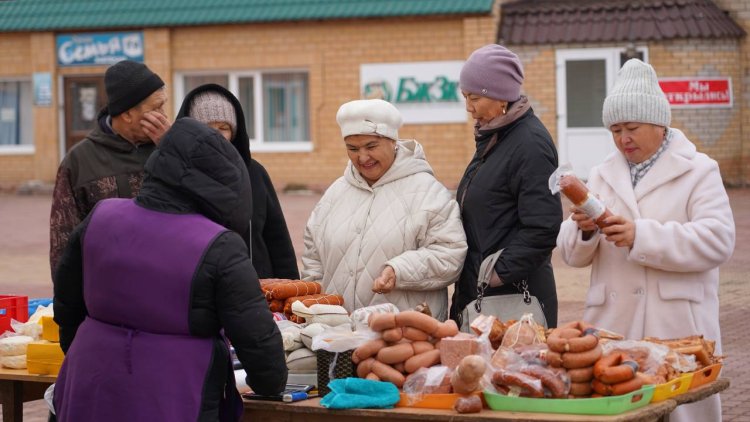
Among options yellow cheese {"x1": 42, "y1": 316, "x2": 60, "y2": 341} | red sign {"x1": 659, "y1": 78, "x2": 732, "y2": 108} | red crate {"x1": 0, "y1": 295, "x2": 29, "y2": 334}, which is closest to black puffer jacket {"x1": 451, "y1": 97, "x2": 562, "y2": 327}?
yellow cheese {"x1": 42, "y1": 316, "x2": 60, "y2": 341}

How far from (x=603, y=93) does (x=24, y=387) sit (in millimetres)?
18277

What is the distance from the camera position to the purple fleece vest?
3906 millimetres

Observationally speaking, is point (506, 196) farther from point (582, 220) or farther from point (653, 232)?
point (653, 232)

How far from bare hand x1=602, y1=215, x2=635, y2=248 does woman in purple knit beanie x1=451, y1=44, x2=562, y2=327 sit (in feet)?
1.63

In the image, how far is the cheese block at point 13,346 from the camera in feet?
16.5

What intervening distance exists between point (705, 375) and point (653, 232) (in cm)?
61

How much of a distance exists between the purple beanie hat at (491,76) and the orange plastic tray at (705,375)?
5.20 feet

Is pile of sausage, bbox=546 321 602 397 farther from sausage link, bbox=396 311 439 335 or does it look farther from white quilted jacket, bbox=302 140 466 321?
white quilted jacket, bbox=302 140 466 321

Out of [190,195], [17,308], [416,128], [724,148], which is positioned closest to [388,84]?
[416,128]

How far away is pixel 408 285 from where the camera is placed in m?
5.14

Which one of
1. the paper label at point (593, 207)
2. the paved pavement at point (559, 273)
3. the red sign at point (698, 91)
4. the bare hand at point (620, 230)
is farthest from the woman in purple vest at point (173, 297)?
the red sign at point (698, 91)

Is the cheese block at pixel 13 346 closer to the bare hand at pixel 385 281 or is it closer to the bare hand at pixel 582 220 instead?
the bare hand at pixel 385 281

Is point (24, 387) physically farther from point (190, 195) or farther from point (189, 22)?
point (189, 22)

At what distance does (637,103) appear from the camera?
480 centimetres
